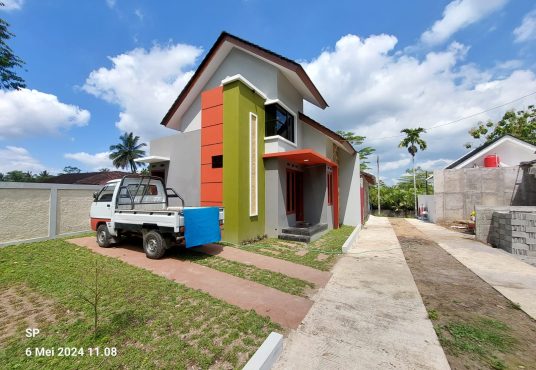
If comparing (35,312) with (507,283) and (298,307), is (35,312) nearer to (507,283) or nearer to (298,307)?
(298,307)

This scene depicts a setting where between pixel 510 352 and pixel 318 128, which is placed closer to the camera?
pixel 510 352

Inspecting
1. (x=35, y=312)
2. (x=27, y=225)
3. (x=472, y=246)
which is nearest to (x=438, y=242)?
(x=472, y=246)

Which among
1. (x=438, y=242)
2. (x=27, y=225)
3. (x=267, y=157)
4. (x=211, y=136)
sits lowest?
(x=438, y=242)

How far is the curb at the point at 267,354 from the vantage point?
7.71 ft

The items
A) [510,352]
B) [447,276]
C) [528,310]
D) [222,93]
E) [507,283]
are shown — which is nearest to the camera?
[510,352]

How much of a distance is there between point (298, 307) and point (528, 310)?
390 centimetres

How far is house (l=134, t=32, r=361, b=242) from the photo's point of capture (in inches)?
333

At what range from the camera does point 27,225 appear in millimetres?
8344

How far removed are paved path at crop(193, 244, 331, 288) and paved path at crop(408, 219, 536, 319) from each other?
3.50 metres

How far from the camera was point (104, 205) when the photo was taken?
7.50 m

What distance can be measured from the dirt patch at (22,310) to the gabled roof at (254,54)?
10804mm

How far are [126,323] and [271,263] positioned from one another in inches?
144

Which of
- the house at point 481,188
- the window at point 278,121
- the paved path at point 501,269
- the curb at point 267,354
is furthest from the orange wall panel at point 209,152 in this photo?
the house at point 481,188

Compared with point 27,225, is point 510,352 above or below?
below
